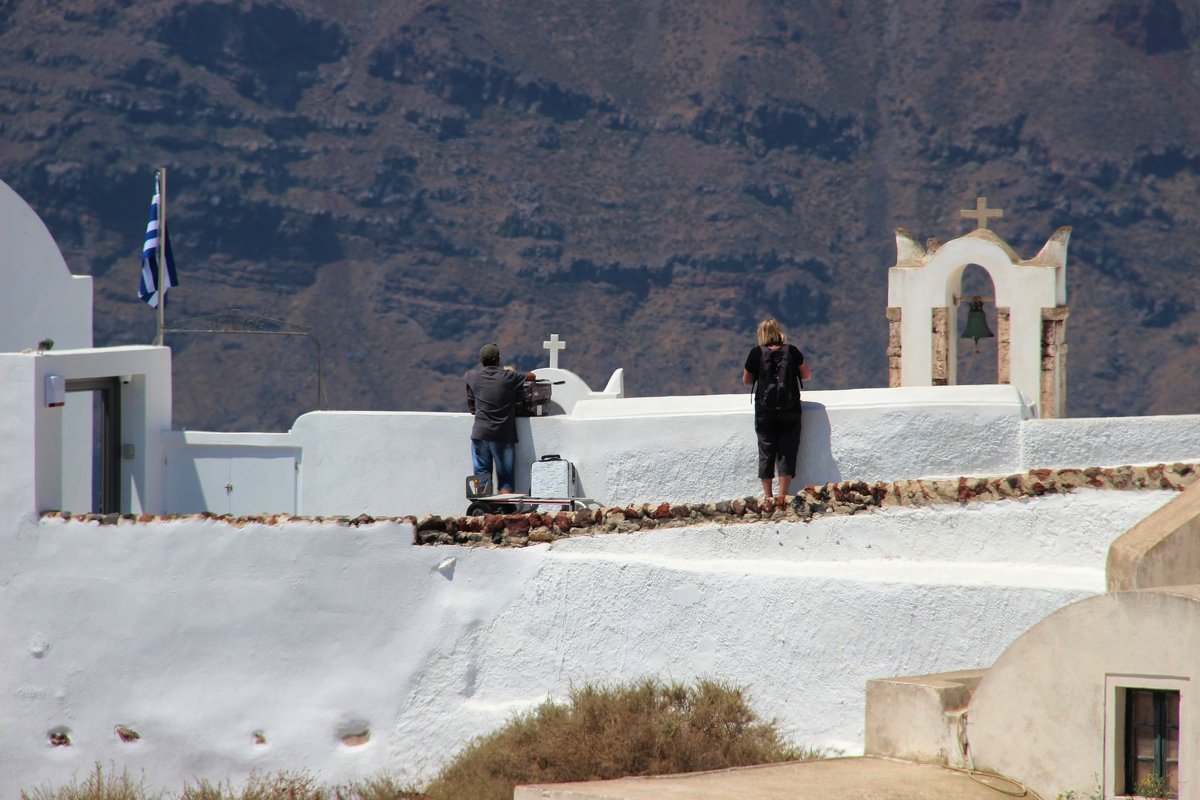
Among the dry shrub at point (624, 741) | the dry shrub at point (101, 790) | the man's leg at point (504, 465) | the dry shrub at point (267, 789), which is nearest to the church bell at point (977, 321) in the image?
the man's leg at point (504, 465)

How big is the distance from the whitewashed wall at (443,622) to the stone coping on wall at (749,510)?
0.07 metres

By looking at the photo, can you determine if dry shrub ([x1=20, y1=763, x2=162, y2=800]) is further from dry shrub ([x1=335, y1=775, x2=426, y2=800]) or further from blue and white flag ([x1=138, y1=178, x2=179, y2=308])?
blue and white flag ([x1=138, y1=178, x2=179, y2=308])

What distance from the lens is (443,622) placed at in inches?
454

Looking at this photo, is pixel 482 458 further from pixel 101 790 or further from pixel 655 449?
pixel 101 790

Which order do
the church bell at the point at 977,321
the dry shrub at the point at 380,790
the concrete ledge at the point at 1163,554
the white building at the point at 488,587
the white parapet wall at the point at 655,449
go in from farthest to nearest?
the church bell at the point at 977,321, the white parapet wall at the point at 655,449, the dry shrub at the point at 380,790, the white building at the point at 488,587, the concrete ledge at the point at 1163,554

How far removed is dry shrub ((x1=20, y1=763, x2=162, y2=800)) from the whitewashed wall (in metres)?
Answer: 0.08

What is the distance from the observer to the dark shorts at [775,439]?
1187 cm

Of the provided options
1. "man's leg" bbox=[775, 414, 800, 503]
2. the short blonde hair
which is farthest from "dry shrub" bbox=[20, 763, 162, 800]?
the short blonde hair

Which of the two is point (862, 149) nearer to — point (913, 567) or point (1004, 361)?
point (1004, 361)

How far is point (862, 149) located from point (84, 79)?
34.0 metres

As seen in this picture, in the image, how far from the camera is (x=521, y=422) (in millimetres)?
12906

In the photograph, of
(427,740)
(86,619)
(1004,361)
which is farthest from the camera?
(1004,361)

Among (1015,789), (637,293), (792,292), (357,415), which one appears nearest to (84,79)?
(637,293)

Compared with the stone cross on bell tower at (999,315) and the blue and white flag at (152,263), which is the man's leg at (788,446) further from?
the blue and white flag at (152,263)
